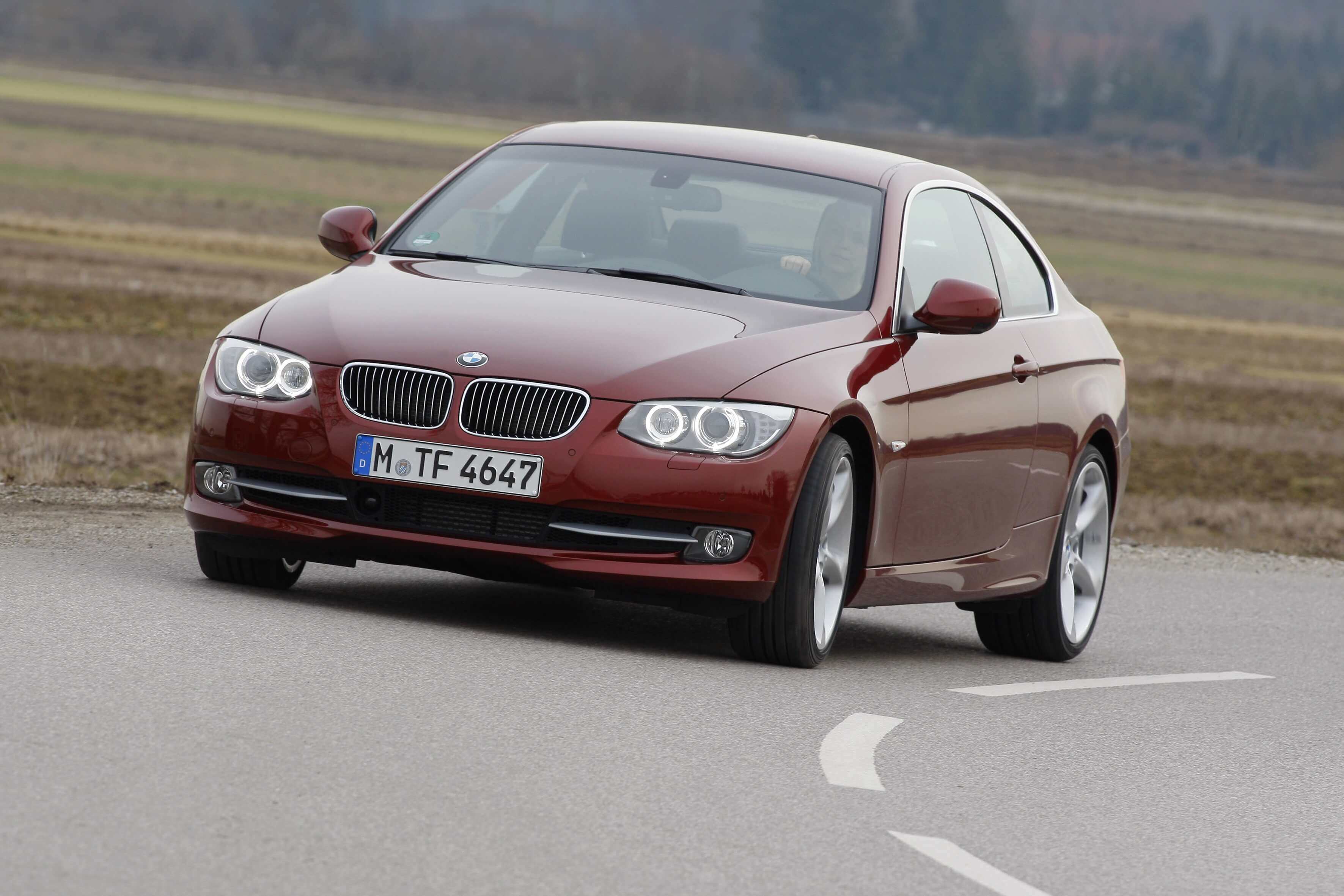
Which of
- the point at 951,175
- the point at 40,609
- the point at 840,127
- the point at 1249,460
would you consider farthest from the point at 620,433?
the point at 840,127

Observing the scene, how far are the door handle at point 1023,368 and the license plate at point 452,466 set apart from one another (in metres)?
2.31

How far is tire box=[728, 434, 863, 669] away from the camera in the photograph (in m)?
7.57

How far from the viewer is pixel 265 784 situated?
543 centimetres

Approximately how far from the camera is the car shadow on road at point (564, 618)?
8.12 metres

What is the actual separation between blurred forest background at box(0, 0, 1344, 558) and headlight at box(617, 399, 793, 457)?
4892 millimetres

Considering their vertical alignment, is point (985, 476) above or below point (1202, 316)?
above

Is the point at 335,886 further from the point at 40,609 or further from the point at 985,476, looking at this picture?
the point at 985,476

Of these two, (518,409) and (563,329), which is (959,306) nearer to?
(563,329)

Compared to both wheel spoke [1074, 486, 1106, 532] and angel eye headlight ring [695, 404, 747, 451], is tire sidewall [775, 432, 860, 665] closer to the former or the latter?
angel eye headlight ring [695, 404, 747, 451]

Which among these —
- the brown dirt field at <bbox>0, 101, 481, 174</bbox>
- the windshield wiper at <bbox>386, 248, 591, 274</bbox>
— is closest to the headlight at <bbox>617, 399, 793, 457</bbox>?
the windshield wiper at <bbox>386, 248, 591, 274</bbox>

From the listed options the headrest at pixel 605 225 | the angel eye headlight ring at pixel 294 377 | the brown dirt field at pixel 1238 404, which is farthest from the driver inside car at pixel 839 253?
the brown dirt field at pixel 1238 404

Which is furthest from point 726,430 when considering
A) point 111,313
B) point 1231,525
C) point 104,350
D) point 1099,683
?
point 111,313

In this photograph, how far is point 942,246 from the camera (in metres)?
8.97

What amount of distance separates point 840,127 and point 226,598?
18971 cm
